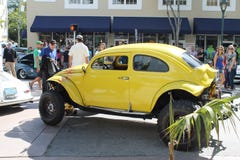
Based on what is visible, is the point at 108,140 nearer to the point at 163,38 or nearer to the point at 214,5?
the point at 163,38

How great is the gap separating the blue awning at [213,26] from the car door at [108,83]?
66.6 feet

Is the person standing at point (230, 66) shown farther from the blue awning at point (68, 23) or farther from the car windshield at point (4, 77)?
the blue awning at point (68, 23)

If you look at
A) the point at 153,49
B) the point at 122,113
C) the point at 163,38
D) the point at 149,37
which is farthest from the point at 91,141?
the point at 163,38

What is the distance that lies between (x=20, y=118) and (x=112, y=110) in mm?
2560

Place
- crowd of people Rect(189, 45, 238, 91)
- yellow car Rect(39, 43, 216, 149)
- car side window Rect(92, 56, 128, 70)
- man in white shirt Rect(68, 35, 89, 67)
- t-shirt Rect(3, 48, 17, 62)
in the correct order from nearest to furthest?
yellow car Rect(39, 43, 216, 149) → car side window Rect(92, 56, 128, 70) → man in white shirt Rect(68, 35, 89, 67) → crowd of people Rect(189, 45, 238, 91) → t-shirt Rect(3, 48, 17, 62)

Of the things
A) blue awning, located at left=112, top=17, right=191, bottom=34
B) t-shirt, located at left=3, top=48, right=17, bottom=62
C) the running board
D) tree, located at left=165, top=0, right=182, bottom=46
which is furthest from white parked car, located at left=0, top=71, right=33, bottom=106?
tree, located at left=165, top=0, right=182, bottom=46

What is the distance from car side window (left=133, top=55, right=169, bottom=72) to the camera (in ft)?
21.1

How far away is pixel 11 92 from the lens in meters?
8.83

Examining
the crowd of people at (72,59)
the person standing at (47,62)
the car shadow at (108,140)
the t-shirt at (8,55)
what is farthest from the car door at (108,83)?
the t-shirt at (8,55)

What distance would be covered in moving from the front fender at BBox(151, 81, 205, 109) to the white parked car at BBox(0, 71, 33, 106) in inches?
159

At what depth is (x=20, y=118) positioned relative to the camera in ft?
27.2

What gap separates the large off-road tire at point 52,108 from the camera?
738cm

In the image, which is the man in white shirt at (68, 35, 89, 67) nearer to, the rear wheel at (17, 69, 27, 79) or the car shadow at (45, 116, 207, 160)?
the car shadow at (45, 116, 207, 160)

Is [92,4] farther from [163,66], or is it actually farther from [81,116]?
[163,66]
